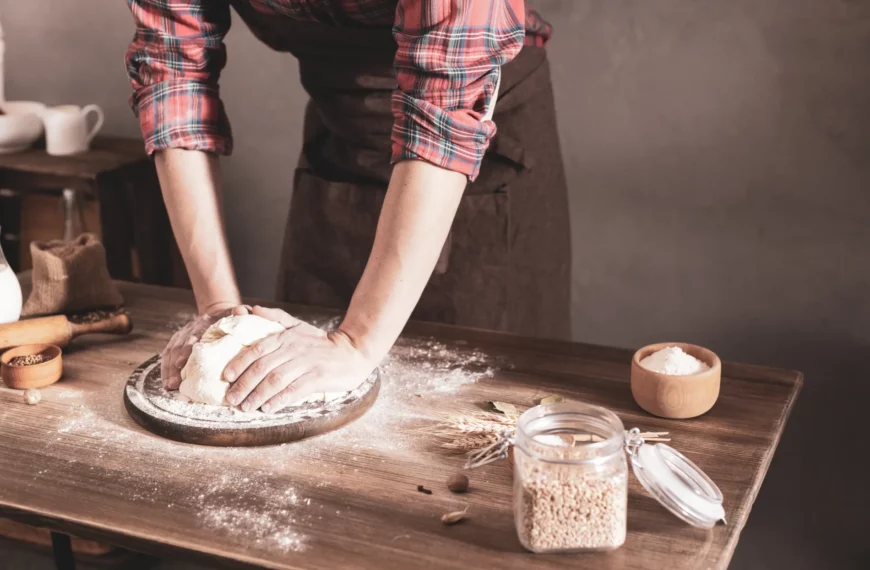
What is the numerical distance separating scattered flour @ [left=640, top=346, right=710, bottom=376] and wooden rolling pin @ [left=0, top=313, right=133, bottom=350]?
0.85 meters

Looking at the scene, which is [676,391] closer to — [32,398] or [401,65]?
[401,65]

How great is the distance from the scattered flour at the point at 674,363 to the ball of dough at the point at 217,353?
52 centimetres

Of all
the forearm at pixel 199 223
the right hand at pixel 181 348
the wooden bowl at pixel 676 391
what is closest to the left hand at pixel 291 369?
the right hand at pixel 181 348

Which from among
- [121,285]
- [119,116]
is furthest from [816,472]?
[119,116]

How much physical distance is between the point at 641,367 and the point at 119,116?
7.49 feet

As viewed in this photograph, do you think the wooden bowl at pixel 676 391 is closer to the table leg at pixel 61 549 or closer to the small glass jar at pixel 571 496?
the small glass jar at pixel 571 496

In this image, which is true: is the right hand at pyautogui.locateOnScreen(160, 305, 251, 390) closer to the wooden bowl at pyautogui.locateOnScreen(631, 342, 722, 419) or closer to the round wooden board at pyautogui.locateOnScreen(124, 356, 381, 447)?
the round wooden board at pyautogui.locateOnScreen(124, 356, 381, 447)

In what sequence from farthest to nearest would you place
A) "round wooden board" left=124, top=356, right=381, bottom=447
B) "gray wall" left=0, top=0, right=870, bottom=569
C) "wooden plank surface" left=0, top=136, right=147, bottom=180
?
"wooden plank surface" left=0, top=136, right=147, bottom=180 < "gray wall" left=0, top=0, right=870, bottom=569 < "round wooden board" left=124, top=356, right=381, bottom=447

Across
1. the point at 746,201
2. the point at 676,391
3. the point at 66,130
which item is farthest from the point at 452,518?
the point at 66,130

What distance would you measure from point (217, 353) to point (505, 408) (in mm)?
398

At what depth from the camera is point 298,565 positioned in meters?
0.93

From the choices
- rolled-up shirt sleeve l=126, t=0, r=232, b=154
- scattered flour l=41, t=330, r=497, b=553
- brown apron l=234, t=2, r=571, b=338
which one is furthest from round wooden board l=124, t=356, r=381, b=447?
brown apron l=234, t=2, r=571, b=338

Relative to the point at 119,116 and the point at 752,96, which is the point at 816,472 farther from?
the point at 119,116

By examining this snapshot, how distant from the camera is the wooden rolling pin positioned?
142 centimetres
